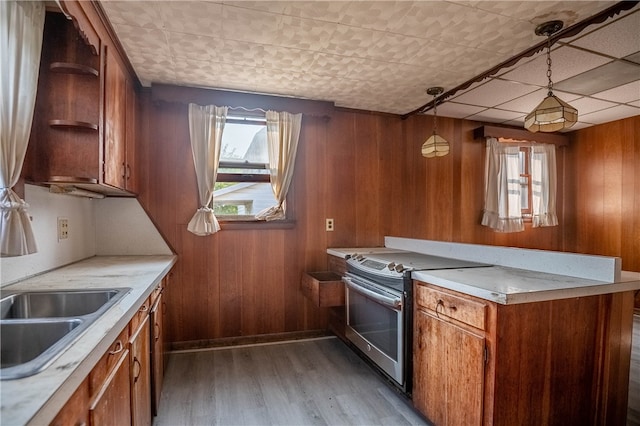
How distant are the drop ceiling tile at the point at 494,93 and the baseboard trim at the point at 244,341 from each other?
2564 millimetres

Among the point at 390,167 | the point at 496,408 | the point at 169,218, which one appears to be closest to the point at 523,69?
the point at 390,167

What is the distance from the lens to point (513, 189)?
396 cm

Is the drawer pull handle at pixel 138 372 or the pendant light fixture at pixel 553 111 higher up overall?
the pendant light fixture at pixel 553 111

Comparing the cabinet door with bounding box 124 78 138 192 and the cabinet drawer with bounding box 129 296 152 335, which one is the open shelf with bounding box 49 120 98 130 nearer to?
the cabinet door with bounding box 124 78 138 192

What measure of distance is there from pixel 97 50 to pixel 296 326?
254 cm

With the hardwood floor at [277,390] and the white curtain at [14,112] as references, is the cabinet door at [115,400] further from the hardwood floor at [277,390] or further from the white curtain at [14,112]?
the hardwood floor at [277,390]

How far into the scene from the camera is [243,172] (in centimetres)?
305

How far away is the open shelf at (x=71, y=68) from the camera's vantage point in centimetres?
162

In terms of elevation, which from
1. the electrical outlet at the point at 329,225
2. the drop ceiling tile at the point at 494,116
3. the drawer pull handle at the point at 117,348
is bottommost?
the drawer pull handle at the point at 117,348

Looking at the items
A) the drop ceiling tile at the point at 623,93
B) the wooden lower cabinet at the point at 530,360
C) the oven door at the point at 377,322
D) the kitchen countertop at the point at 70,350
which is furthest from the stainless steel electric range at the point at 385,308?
the drop ceiling tile at the point at 623,93

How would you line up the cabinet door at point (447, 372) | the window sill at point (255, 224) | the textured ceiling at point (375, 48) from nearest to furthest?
1. the cabinet door at point (447, 372)
2. the textured ceiling at point (375, 48)
3. the window sill at point (255, 224)

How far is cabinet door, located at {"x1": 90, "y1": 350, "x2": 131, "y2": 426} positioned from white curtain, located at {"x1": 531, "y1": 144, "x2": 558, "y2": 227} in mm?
4482

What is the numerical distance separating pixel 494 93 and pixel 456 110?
19.9 inches

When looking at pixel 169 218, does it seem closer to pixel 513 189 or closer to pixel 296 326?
pixel 296 326
